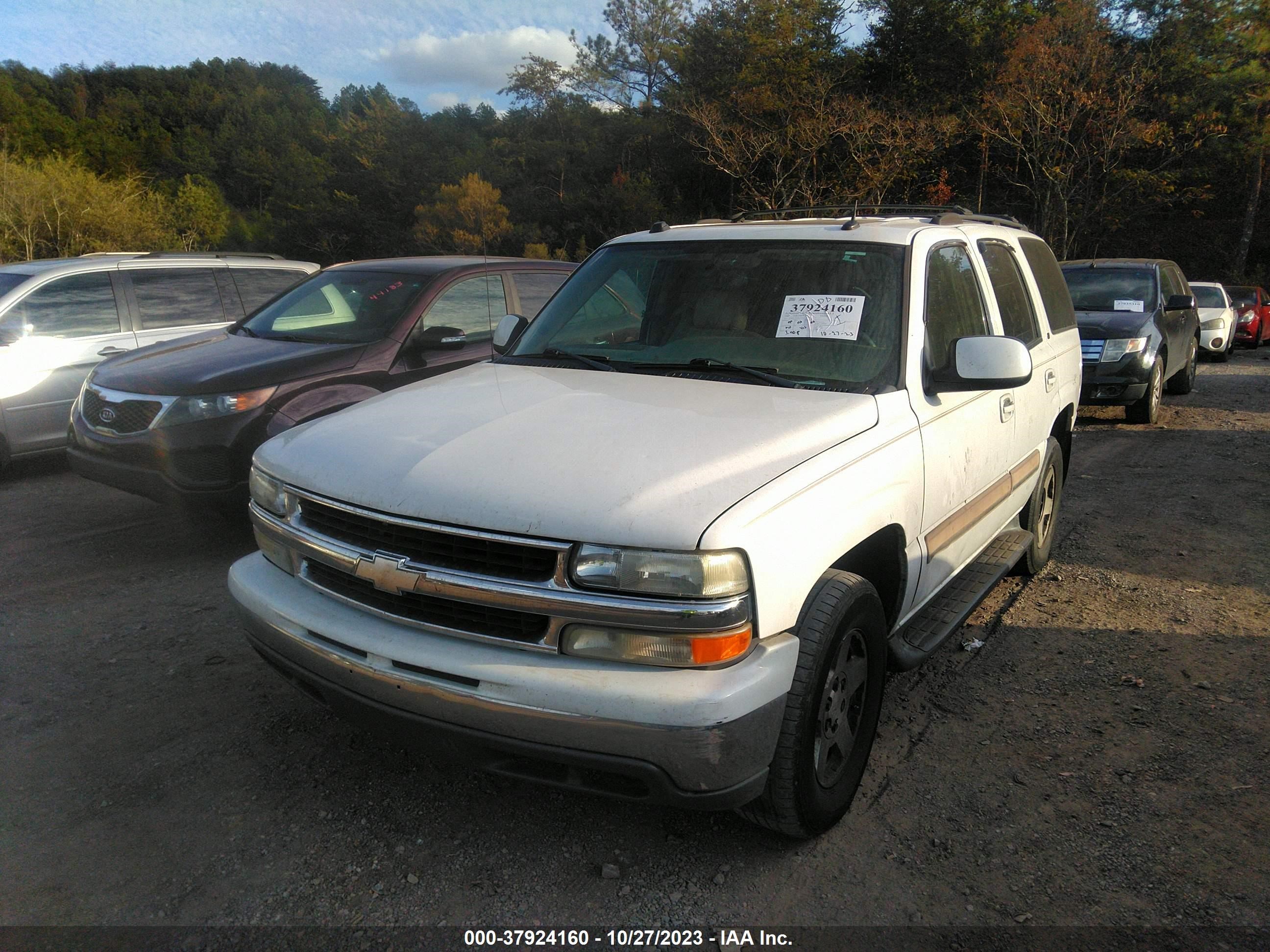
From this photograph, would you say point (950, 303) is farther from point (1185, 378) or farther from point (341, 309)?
point (1185, 378)

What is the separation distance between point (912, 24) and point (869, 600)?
124 ft

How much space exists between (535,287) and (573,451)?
474cm

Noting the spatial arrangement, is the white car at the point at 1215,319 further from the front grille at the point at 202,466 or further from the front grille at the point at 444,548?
the front grille at the point at 444,548

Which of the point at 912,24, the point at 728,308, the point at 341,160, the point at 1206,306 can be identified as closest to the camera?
the point at 728,308

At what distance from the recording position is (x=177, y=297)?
799cm

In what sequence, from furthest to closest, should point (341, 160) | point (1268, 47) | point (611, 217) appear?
point (341, 160), point (611, 217), point (1268, 47)

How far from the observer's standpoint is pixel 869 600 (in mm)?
2729

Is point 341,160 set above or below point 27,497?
→ above

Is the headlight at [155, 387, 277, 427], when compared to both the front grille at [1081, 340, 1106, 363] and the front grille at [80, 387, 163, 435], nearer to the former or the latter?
the front grille at [80, 387, 163, 435]

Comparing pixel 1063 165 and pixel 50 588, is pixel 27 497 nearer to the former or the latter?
pixel 50 588

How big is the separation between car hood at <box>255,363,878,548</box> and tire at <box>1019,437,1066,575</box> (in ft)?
7.53

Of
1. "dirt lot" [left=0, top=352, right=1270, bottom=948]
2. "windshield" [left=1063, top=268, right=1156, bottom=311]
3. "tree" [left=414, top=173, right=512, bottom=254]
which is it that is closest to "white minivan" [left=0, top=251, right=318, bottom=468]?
"dirt lot" [left=0, top=352, right=1270, bottom=948]

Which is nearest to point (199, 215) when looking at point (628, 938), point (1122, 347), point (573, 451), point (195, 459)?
point (195, 459)

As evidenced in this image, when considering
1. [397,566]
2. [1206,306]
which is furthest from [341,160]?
[397,566]
